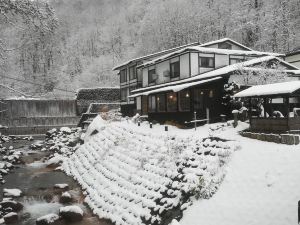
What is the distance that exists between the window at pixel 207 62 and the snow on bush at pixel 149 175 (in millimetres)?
9774

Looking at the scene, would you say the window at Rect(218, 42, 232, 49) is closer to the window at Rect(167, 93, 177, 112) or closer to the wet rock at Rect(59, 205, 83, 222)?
the window at Rect(167, 93, 177, 112)

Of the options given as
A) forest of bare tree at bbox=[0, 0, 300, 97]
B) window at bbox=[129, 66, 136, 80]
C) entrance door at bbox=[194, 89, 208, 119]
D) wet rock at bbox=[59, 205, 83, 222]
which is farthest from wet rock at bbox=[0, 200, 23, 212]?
window at bbox=[129, 66, 136, 80]

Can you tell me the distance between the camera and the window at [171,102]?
26.7 m

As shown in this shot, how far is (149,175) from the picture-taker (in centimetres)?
1532

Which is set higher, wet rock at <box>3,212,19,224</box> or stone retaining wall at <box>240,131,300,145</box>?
stone retaining wall at <box>240,131,300,145</box>

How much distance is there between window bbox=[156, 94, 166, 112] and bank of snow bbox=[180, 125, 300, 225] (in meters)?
15.2

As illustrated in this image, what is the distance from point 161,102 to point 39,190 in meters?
13.7

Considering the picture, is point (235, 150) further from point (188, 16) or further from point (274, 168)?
point (188, 16)

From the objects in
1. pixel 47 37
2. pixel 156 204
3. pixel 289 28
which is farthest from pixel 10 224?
pixel 289 28

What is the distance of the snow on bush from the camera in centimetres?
1255

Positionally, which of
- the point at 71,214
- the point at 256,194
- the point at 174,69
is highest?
the point at 174,69

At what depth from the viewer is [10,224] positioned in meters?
14.0

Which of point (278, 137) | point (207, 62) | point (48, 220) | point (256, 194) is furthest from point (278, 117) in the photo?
point (207, 62)

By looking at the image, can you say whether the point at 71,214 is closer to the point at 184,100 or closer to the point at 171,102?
the point at 184,100
